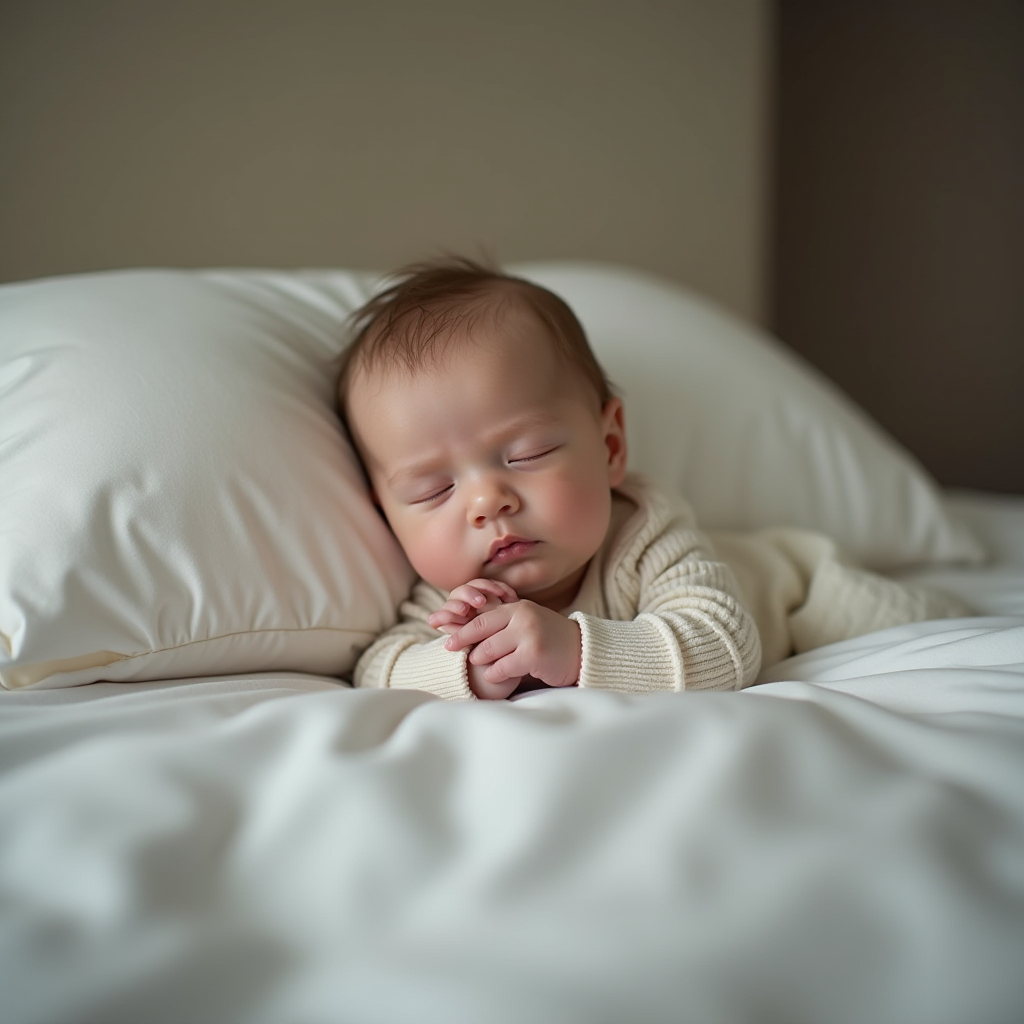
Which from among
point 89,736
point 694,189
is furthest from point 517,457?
point 694,189

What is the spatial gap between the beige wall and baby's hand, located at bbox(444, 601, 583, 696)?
1.05 meters

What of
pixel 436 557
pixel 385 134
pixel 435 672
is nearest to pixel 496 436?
pixel 436 557

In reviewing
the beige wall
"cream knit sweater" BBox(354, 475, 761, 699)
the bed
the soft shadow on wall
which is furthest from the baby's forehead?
the soft shadow on wall

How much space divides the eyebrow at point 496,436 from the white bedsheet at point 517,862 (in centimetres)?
32

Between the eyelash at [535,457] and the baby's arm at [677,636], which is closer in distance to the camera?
the baby's arm at [677,636]

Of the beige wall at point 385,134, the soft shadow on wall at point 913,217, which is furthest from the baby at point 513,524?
the soft shadow on wall at point 913,217

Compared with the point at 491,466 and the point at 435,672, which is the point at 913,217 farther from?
the point at 435,672

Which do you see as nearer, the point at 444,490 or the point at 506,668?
the point at 506,668

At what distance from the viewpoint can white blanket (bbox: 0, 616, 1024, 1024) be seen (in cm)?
43

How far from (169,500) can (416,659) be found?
27cm

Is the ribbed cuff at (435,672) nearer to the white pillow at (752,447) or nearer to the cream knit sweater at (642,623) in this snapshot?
the cream knit sweater at (642,623)

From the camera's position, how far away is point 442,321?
0.95 m

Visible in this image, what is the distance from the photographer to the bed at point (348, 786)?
0.44 m

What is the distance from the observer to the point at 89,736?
609 mm
